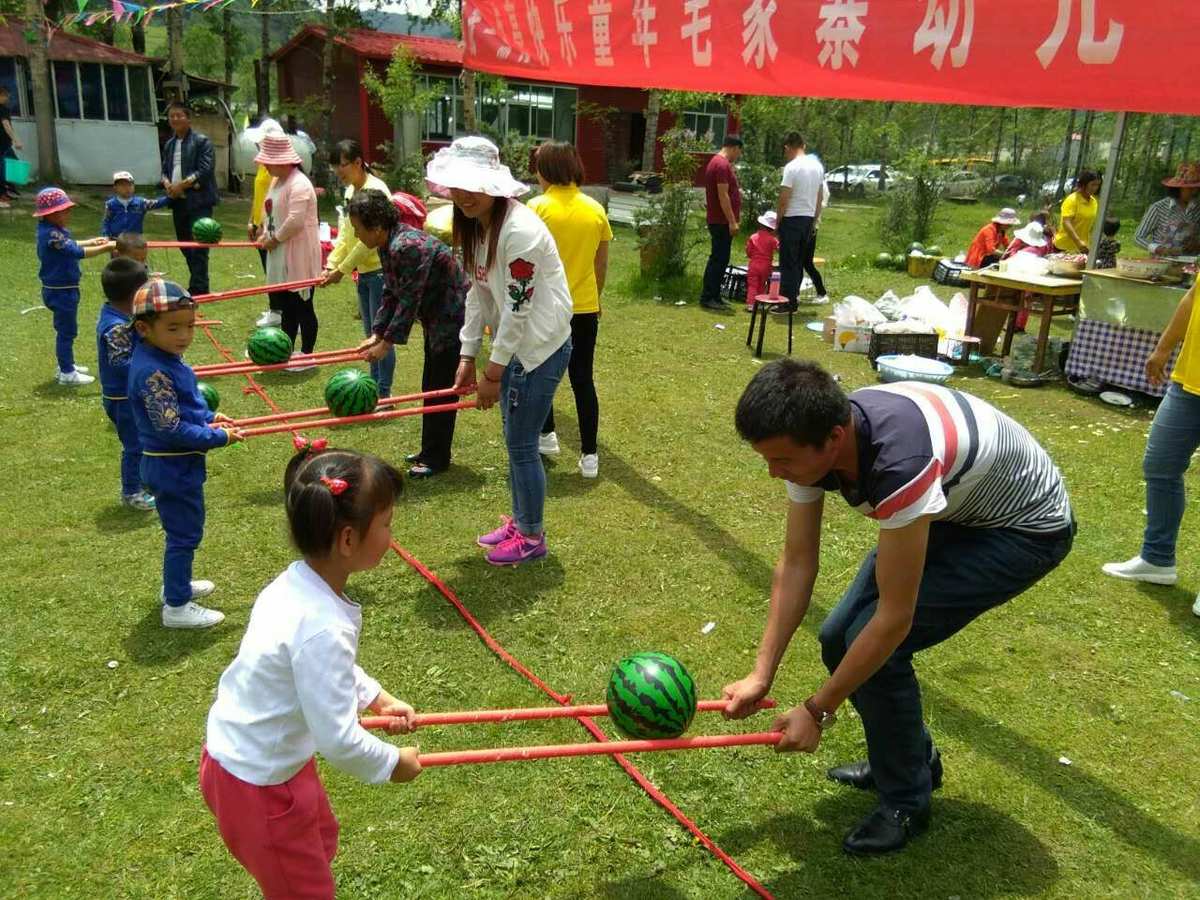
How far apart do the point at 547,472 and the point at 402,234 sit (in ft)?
6.38

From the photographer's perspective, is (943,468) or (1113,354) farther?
(1113,354)

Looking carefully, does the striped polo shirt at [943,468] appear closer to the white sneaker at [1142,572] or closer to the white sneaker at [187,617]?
the white sneaker at [1142,572]

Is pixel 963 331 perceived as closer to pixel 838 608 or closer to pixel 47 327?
pixel 838 608

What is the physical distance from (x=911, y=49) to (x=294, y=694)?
3398 millimetres

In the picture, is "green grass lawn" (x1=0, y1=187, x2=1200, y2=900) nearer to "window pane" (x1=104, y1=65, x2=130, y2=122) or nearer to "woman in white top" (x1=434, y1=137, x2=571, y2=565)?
"woman in white top" (x1=434, y1=137, x2=571, y2=565)

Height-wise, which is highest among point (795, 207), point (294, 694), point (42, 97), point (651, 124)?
point (651, 124)

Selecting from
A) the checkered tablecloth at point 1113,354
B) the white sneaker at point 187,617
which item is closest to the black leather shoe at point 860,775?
the white sneaker at point 187,617

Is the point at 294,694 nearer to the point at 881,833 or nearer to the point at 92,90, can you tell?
the point at 881,833

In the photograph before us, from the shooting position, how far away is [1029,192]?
34.8 m

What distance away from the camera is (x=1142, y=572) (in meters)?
5.22

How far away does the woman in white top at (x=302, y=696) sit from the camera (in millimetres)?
2230

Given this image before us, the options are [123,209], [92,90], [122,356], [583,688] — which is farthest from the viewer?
[92,90]

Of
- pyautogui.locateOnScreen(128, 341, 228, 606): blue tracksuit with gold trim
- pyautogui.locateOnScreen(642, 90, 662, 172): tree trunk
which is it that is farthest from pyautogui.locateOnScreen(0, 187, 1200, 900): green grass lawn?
pyautogui.locateOnScreen(642, 90, 662, 172): tree trunk

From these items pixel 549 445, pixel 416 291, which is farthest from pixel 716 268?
pixel 416 291
